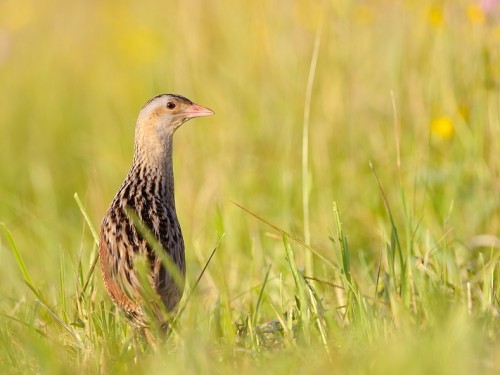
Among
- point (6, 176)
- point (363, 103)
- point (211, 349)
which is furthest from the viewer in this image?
point (6, 176)

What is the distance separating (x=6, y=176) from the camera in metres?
8.22

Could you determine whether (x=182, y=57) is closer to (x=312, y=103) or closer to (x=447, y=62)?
(x=312, y=103)

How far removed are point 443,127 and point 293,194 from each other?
3.49 ft

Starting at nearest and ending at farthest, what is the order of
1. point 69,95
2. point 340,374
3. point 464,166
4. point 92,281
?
point 340,374 → point 92,281 → point 464,166 → point 69,95

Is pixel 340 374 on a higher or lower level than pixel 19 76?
lower

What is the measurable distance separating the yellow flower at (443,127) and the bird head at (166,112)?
1.53 meters

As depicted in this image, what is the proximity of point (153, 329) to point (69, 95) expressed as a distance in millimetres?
6634

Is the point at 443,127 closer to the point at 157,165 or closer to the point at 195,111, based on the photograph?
the point at 195,111

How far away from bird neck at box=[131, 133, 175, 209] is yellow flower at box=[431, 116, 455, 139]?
1725 mm

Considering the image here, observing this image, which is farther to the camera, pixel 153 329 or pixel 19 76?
pixel 19 76

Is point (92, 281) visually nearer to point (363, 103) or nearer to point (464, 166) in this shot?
point (464, 166)

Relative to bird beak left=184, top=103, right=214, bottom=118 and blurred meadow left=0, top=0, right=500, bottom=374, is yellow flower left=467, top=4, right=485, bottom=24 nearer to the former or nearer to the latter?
blurred meadow left=0, top=0, right=500, bottom=374

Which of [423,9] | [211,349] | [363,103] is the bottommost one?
[211,349]

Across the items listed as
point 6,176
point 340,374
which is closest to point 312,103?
point 6,176
